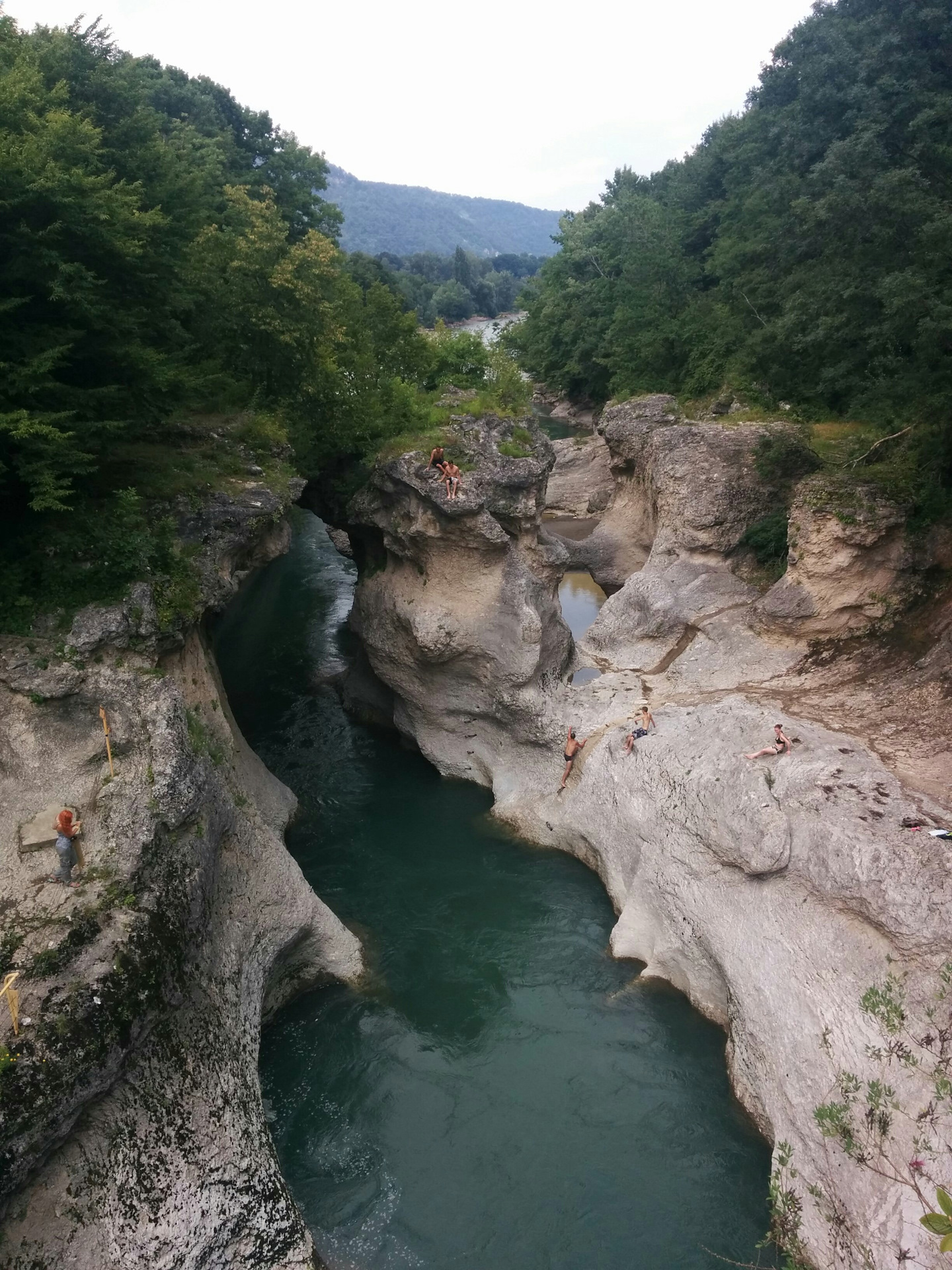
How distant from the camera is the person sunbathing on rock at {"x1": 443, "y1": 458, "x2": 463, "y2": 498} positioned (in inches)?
693

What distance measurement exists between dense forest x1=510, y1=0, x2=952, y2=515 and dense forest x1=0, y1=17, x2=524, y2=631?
8633mm

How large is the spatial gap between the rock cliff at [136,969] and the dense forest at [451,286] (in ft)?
256

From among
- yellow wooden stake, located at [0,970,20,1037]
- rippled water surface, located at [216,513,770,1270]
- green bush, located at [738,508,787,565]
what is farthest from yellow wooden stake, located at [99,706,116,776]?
green bush, located at [738,508,787,565]

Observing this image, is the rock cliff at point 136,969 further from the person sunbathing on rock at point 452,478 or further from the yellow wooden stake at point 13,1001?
the person sunbathing on rock at point 452,478

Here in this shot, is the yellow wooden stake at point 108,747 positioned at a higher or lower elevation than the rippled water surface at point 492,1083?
higher

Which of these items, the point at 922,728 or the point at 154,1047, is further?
the point at 922,728

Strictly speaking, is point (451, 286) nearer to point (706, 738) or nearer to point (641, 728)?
point (641, 728)

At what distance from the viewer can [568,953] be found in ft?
46.1

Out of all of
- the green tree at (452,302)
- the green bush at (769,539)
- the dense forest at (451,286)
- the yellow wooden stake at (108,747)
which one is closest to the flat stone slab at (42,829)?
the yellow wooden stake at (108,747)

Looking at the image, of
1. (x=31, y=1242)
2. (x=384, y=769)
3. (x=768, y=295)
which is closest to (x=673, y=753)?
(x=384, y=769)

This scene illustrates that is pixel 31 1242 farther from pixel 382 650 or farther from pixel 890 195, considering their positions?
pixel 890 195

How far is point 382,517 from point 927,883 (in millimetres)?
13694

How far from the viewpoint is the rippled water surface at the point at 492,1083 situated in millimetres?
9812

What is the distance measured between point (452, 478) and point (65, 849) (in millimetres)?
11308
